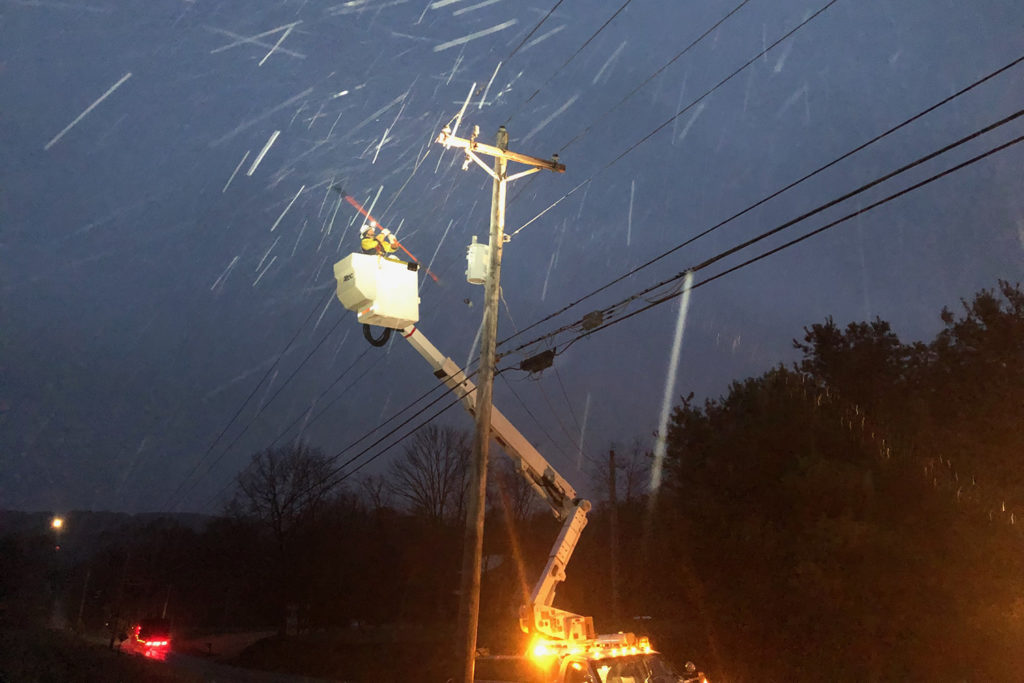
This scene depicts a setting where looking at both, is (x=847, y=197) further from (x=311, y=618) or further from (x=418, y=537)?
(x=311, y=618)

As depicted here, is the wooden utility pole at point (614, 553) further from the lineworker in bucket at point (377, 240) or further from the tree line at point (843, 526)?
the lineworker in bucket at point (377, 240)

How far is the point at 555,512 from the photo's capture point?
15.6m

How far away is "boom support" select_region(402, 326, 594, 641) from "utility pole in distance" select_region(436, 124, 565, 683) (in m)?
1.66

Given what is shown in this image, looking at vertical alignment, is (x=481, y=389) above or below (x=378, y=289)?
below

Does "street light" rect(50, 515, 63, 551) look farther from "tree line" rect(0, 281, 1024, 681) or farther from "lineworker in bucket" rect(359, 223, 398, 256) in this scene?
"lineworker in bucket" rect(359, 223, 398, 256)

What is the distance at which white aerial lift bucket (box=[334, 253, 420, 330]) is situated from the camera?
13.0 metres

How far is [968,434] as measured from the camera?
2067cm

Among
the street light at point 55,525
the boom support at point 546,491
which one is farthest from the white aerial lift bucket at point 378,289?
the street light at point 55,525

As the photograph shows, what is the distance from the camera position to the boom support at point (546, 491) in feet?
44.5

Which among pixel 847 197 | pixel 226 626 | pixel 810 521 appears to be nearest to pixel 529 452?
pixel 847 197

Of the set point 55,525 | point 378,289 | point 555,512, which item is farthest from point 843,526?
point 55,525

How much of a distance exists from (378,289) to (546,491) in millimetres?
5577

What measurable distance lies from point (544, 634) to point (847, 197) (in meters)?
8.82

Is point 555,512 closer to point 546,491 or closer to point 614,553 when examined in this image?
point 546,491
